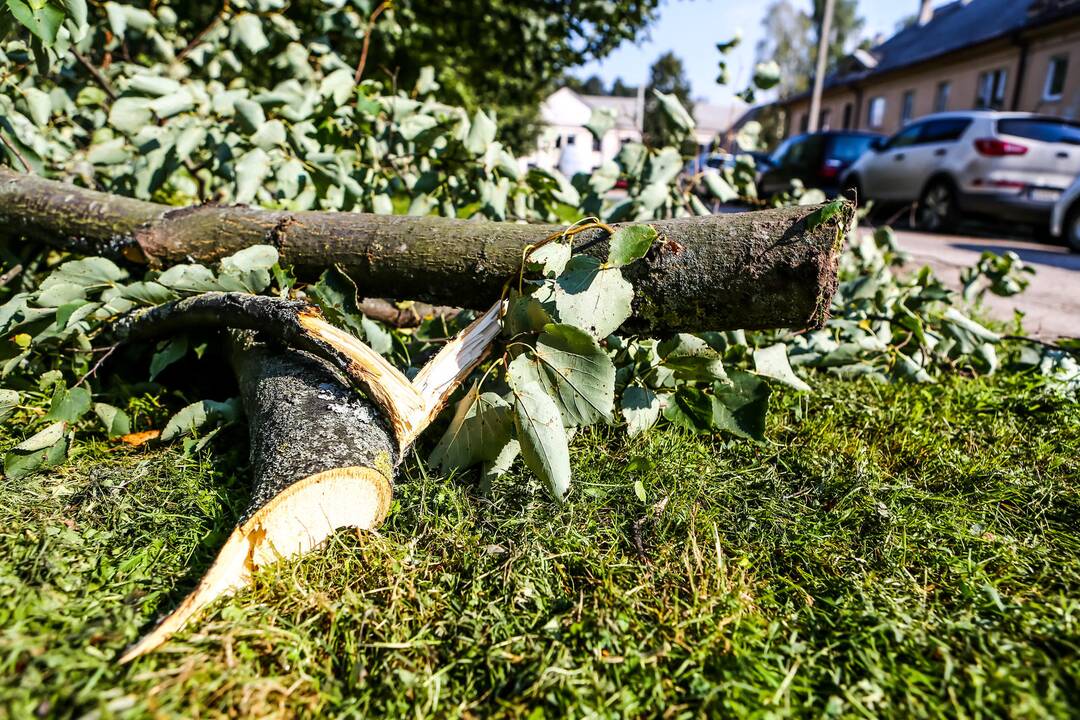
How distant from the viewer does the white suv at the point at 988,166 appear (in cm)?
896

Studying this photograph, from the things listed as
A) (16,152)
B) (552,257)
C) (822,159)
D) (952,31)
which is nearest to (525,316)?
(552,257)

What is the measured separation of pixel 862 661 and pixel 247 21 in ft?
13.2

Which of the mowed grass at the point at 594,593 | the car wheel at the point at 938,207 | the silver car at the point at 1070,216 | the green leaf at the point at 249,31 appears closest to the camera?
the mowed grass at the point at 594,593

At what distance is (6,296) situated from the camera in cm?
312

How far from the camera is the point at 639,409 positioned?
2133mm

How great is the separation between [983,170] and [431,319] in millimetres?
9535

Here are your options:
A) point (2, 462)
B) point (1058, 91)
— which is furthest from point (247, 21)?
point (1058, 91)

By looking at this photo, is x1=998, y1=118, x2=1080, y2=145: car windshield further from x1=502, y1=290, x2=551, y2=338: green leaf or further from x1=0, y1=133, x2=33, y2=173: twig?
x1=0, y1=133, x2=33, y2=173: twig

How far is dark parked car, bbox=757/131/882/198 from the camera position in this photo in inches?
509

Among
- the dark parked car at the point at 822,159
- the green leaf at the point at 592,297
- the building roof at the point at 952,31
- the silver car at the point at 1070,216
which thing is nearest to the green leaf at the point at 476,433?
the green leaf at the point at 592,297

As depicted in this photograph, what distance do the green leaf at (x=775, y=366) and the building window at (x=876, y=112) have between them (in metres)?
29.6

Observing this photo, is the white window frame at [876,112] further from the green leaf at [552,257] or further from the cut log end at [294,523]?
the cut log end at [294,523]

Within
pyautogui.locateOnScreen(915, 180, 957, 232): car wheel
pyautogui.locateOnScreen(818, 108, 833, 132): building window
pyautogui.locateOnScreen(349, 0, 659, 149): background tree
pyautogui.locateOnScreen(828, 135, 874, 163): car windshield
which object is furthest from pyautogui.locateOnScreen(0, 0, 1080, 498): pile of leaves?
pyautogui.locateOnScreen(818, 108, 833, 132): building window

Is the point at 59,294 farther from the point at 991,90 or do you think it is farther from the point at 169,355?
the point at 991,90
